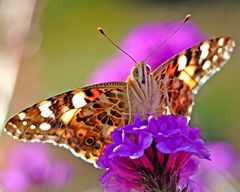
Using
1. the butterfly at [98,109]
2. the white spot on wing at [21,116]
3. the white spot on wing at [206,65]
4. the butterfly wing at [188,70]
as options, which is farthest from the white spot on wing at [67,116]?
the white spot on wing at [206,65]

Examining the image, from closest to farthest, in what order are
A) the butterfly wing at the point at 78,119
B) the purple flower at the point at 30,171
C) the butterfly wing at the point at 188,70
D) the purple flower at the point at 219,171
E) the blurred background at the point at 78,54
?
the butterfly wing at the point at 78,119 < the butterfly wing at the point at 188,70 < the purple flower at the point at 219,171 < the purple flower at the point at 30,171 < the blurred background at the point at 78,54

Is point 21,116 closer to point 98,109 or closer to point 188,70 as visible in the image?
point 98,109

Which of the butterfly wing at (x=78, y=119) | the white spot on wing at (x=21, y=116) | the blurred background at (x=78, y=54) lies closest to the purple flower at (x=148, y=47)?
the blurred background at (x=78, y=54)

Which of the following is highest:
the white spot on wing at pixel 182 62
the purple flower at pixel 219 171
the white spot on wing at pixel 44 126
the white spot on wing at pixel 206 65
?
the white spot on wing at pixel 182 62

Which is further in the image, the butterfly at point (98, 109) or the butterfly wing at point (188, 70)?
the butterfly wing at point (188, 70)

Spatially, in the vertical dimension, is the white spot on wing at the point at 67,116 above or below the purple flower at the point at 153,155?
above

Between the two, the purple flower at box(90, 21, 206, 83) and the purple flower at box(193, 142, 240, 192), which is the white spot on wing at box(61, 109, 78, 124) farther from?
the purple flower at box(90, 21, 206, 83)

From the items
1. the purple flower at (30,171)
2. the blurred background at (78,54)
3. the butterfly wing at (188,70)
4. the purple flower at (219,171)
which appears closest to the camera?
the butterfly wing at (188,70)

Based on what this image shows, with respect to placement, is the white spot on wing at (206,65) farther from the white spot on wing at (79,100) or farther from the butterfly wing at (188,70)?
the white spot on wing at (79,100)
